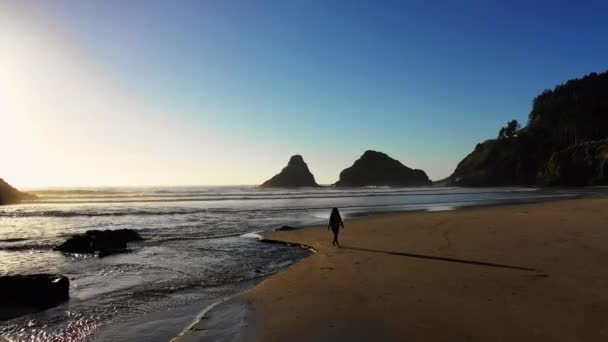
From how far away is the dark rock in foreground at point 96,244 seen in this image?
1836 cm

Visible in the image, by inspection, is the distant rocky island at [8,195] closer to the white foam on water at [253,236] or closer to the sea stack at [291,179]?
the white foam on water at [253,236]

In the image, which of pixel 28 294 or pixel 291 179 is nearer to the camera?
pixel 28 294

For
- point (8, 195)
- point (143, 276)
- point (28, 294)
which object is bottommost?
point (143, 276)

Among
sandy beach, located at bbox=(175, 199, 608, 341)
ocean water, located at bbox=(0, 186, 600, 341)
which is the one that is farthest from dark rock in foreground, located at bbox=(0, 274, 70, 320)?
sandy beach, located at bbox=(175, 199, 608, 341)

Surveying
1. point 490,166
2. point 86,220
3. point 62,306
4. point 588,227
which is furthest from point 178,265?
point 490,166

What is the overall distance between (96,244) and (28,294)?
981 centimetres

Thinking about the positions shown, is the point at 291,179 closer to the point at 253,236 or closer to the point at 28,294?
the point at 253,236

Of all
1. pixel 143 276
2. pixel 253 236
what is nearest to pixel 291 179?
pixel 253 236

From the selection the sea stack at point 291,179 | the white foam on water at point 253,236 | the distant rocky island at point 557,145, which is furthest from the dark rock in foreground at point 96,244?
the sea stack at point 291,179

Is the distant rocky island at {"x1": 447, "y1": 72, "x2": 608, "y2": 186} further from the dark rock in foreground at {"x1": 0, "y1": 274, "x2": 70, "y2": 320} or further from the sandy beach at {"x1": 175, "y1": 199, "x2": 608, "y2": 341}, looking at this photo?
the dark rock in foreground at {"x1": 0, "y1": 274, "x2": 70, "y2": 320}

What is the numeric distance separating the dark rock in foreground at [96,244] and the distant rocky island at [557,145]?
94.7m

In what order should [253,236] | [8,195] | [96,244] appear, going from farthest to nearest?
[8,195] → [253,236] → [96,244]

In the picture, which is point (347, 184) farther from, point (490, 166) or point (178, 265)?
point (178, 265)

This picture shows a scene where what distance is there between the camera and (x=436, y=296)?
27.6ft
